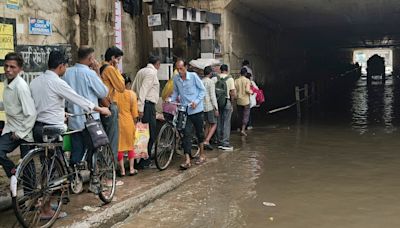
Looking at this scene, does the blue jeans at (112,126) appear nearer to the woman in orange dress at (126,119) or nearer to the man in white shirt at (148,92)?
the woman in orange dress at (126,119)

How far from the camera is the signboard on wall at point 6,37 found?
23.3ft

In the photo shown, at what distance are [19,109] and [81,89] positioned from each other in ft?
3.07

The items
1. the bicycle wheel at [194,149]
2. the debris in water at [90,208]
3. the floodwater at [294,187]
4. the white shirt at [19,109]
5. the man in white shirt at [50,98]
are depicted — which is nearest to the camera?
the white shirt at [19,109]

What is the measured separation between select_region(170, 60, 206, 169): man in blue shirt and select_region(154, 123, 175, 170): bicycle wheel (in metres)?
0.23

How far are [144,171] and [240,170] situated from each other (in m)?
1.78

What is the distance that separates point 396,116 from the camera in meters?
16.6

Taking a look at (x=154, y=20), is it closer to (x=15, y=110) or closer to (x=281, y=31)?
(x=15, y=110)

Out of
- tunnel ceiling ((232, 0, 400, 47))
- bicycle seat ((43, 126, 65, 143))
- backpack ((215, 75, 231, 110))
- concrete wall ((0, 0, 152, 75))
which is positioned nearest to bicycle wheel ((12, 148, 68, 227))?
bicycle seat ((43, 126, 65, 143))

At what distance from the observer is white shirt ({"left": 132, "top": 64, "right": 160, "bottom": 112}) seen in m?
7.62

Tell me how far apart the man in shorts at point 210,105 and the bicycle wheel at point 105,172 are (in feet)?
12.4

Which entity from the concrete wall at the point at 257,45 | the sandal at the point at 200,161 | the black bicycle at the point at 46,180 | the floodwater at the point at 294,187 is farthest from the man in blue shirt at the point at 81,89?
the concrete wall at the point at 257,45

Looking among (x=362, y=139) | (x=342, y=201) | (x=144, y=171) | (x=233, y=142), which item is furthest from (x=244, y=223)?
(x=362, y=139)

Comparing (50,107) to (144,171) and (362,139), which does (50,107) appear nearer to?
(144,171)

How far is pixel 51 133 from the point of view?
5062 millimetres
